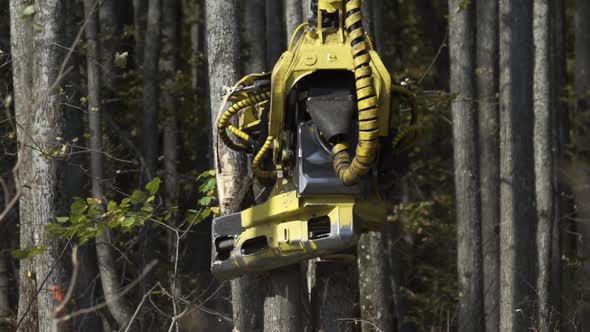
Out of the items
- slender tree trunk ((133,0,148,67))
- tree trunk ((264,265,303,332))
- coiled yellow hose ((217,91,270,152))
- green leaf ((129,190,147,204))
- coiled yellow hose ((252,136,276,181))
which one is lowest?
tree trunk ((264,265,303,332))

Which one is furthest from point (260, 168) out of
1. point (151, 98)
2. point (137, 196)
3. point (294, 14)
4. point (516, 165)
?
point (151, 98)

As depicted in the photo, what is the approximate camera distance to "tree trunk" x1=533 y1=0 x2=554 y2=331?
1977 cm

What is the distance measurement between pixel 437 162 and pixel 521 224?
8.75 metres

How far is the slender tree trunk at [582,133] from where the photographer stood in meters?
24.6

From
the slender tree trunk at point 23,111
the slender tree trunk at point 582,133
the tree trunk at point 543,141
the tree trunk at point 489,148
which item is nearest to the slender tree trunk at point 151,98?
the tree trunk at point 489,148

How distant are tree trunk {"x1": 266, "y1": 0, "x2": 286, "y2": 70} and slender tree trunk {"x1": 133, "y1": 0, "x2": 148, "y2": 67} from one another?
11.4 feet

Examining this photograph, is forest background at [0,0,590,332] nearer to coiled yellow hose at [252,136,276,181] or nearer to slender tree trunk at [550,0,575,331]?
slender tree trunk at [550,0,575,331]

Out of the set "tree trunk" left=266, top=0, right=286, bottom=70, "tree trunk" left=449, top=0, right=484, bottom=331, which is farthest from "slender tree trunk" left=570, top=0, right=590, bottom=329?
"tree trunk" left=266, top=0, right=286, bottom=70

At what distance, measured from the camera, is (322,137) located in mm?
9992

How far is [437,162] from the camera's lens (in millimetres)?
27047

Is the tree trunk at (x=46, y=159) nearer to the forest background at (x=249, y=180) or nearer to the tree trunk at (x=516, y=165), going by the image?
the forest background at (x=249, y=180)

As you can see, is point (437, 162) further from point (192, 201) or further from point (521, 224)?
point (521, 224)

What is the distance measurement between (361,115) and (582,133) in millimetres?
17629

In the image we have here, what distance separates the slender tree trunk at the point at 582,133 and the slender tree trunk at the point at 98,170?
30.8 feet
